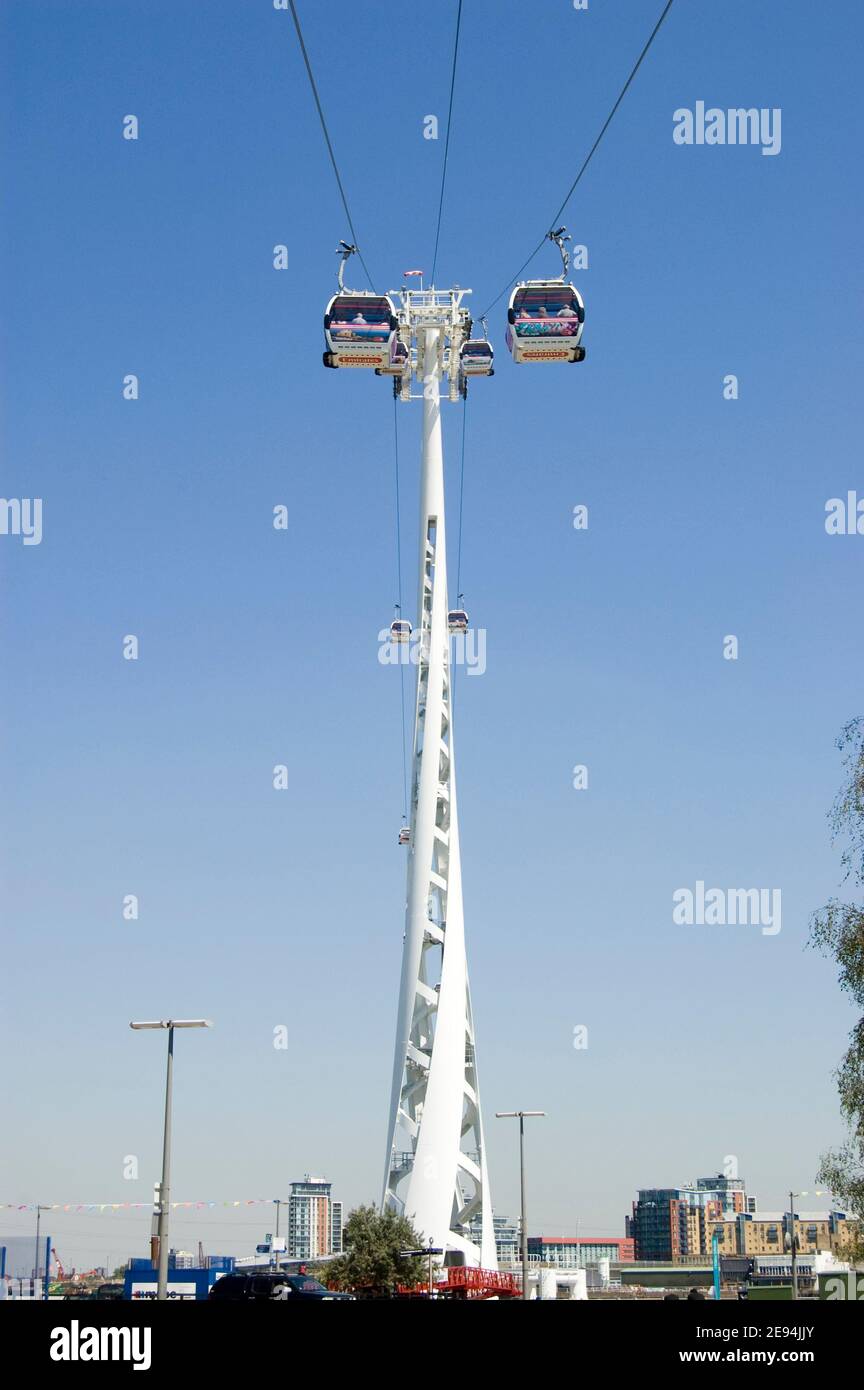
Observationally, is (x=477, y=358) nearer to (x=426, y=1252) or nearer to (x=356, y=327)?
(x=356, y=327)

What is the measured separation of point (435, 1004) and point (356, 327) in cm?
2346

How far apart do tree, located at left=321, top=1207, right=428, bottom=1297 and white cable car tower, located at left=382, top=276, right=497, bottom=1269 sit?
132 centimetres

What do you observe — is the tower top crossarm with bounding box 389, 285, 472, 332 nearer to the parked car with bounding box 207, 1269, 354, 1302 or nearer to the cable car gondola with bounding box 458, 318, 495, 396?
the cable car gondola with bounding box 458, 318, 495, 396

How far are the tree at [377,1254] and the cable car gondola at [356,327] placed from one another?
28530 mm

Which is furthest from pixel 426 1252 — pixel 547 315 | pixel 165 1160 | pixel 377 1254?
pixel 547 315

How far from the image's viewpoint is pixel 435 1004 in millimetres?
57375

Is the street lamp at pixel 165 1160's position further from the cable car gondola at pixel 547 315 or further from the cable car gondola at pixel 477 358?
the cable car gondola at pixel 477 358

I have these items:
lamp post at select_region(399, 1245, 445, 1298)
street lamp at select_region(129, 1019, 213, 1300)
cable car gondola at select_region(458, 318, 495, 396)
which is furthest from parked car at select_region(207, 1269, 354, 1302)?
cable car gondola at select_region(458, 318, 495, 396)

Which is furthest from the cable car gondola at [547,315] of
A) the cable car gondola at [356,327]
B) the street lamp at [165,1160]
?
the street lamp at [165,1160]

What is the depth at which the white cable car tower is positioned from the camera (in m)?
55.6
